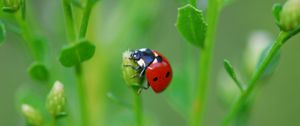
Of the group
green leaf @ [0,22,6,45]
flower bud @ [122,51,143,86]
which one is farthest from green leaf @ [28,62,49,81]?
flower bud @ [122,51,143,86]

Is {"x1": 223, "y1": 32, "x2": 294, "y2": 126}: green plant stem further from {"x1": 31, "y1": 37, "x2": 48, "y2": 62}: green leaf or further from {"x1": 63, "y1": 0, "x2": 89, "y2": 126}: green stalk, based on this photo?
{"x1": 31, "y1": 37, "x2": 48, "y2": 62}: green leaf

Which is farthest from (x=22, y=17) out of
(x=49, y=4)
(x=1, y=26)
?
(x=49, y=4)

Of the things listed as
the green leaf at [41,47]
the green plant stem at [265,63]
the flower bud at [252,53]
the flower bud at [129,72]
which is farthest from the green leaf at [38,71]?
the flower bud at [252,53]

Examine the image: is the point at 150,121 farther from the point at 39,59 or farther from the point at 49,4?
the point at 39,59

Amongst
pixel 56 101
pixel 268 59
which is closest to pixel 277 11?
pixel 268 59

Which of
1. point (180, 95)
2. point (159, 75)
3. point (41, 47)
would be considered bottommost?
point (180, 95)

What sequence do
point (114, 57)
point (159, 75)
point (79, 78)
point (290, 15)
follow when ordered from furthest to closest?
point (114, 57) < point (159, 75) < point (79, 78) < point (290, 15)

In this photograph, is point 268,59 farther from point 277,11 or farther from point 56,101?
point 56,101
